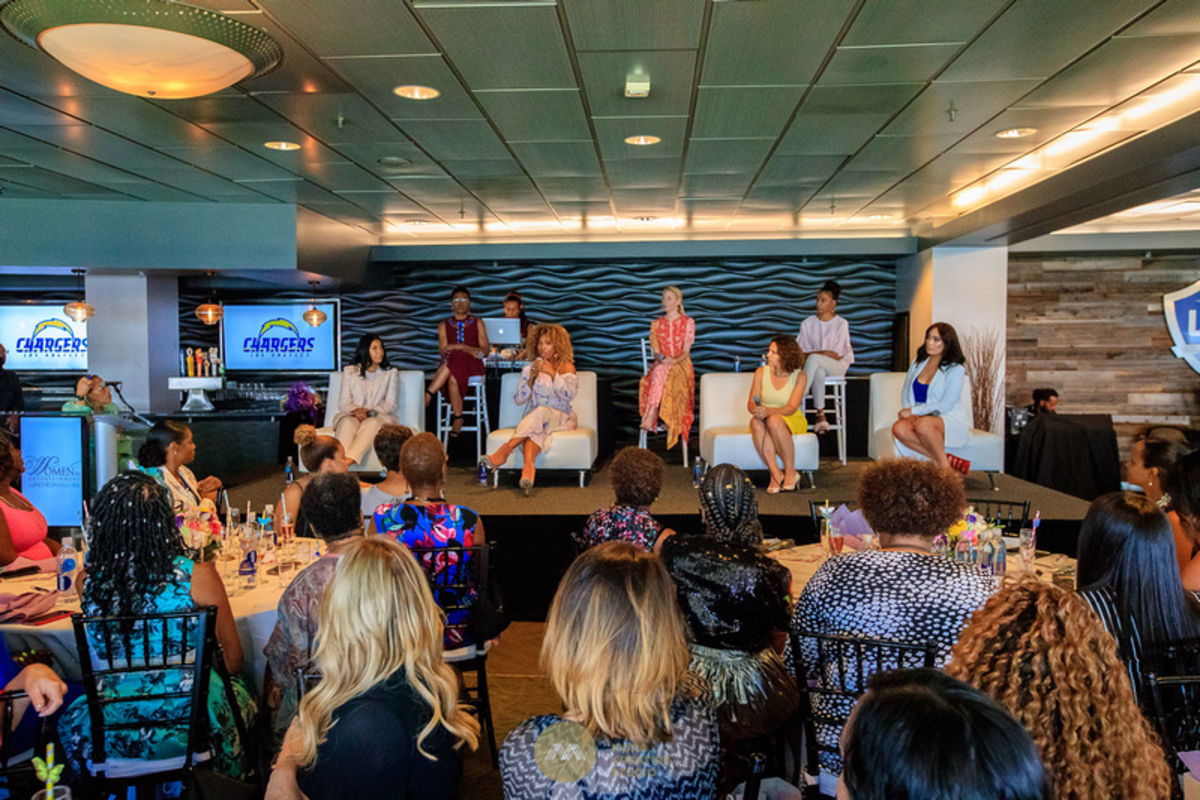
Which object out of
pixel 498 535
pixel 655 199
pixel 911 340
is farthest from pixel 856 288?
pixel 498 535

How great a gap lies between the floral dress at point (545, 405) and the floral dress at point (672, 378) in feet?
3.13

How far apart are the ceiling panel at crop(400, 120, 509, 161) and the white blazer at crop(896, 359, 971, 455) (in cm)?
335

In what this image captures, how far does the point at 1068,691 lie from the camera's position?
1.23 metres

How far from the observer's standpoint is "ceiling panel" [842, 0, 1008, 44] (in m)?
3.49

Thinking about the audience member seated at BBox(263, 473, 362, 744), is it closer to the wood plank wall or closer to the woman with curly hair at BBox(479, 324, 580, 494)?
the woman with curly hair at BBox(479, 324, 580, 494)

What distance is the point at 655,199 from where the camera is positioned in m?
8.02

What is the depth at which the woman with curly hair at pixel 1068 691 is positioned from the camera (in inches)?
47.4

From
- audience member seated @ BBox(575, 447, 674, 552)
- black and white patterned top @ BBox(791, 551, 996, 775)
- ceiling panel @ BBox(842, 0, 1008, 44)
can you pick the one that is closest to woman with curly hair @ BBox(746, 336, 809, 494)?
ceiling panel @ BBox(842, 0, 1008, 44)

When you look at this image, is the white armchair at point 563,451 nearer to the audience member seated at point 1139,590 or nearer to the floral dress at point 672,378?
the floral dress at point 672,378

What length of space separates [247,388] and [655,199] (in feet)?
18.9

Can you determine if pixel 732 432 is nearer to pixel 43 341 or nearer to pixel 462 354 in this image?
pixel 462 354

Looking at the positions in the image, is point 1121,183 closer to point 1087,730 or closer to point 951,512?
point 951,512

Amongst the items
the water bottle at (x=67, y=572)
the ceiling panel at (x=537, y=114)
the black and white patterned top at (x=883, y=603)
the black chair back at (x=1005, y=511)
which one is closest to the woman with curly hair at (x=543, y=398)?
the ceiling panel at (x=537, y=114)

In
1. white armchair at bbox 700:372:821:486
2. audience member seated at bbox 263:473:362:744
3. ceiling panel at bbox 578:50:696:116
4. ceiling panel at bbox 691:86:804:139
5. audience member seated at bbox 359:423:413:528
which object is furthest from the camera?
white armchair at bbox 700:372:821:486
